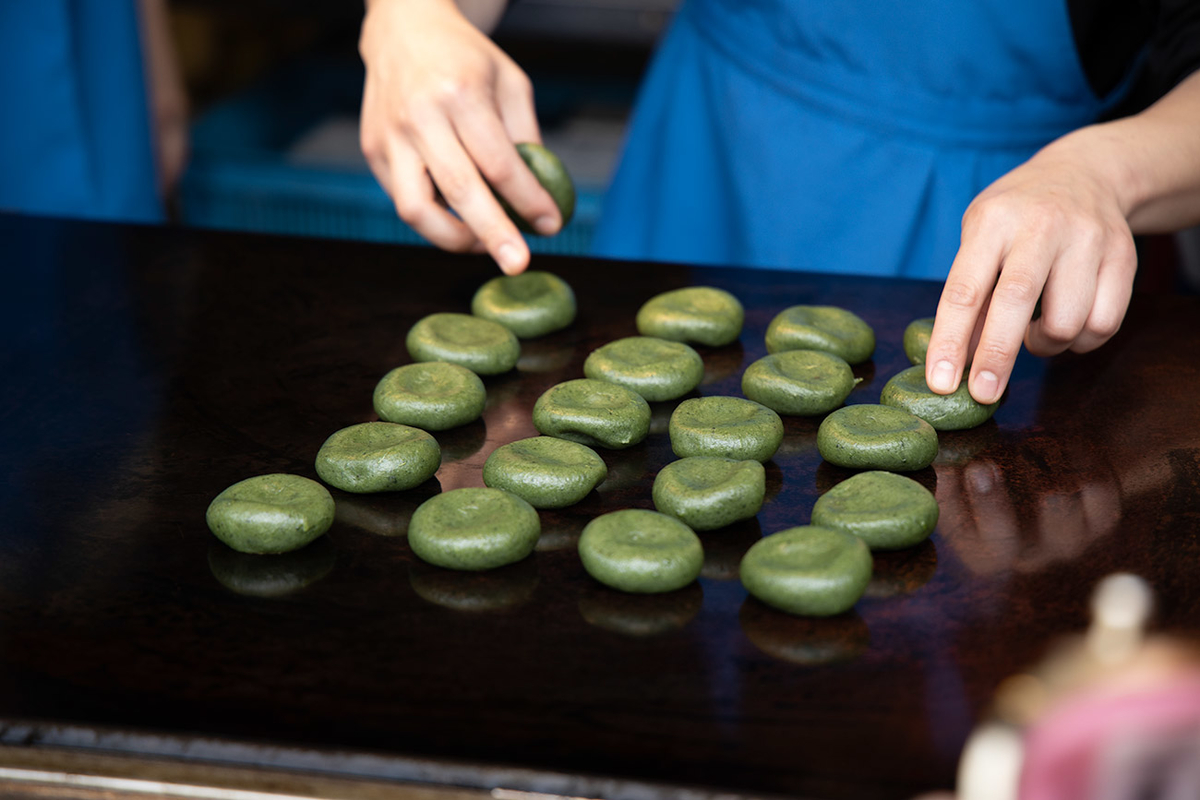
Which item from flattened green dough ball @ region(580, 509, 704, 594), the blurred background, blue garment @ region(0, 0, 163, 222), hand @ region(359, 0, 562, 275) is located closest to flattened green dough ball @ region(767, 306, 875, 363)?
hand @ region(359, 0, 562, 275)

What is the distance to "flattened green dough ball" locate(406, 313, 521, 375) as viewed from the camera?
4.43ft

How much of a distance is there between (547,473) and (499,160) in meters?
0.56

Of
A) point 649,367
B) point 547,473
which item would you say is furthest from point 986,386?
point 547,473

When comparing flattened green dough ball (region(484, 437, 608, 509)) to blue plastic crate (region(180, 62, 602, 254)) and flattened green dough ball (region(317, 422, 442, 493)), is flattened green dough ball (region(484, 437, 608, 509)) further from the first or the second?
blue plastic crate (region(180, 62, 602, 254))

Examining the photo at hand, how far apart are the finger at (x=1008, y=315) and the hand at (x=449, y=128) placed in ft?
1.95

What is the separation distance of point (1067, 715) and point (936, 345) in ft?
2.73


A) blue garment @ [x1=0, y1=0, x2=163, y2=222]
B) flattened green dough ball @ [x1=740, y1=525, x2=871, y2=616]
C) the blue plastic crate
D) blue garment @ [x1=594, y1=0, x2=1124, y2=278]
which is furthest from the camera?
the blue plastic crate

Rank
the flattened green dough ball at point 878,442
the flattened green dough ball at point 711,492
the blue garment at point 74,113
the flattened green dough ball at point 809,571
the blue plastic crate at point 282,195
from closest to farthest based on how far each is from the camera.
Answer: the flattened green dough ball at point 809,571
the flattened green dough ball at point 711,492
the flattened green dough ball at point 878,442
the blue garment at point 74,113
the blue plastic crate at point 282,195

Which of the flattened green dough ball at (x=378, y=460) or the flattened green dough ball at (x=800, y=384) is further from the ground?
the flattened green dough ball at (x=378, y=460)

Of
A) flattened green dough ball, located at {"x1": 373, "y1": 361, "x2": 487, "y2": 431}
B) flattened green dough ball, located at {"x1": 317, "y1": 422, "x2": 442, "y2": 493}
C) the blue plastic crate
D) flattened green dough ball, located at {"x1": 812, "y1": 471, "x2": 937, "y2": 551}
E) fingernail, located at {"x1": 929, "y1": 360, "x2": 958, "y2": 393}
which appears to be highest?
fingernail, located at {"x1": 929, "y1": 360, "x2": 958, "y2": 393}

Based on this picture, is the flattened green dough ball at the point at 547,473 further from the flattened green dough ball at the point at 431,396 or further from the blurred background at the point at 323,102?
the blurred background at the point at 323,102

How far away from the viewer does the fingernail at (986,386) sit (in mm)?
1191

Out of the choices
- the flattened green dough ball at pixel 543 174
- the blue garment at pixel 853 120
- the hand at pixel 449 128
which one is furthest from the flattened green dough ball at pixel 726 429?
the blue garment at pixel 853 120

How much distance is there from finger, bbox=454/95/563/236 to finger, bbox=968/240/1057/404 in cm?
65
